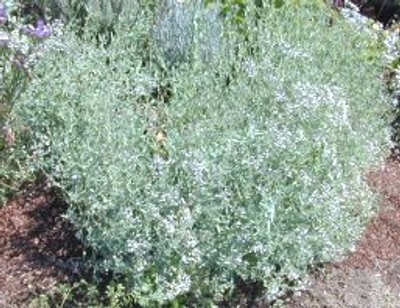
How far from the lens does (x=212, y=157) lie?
3.92 metres

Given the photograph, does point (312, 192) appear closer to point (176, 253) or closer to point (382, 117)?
point (176, 253)

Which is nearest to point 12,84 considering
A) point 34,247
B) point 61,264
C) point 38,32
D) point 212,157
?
point 38,32

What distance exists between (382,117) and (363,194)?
1.10 metres

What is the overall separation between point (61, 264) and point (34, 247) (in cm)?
20

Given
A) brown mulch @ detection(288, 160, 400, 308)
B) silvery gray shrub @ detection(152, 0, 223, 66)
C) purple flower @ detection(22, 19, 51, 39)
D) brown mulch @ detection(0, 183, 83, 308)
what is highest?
purple flower @ detection(22, 19, 51, 39)

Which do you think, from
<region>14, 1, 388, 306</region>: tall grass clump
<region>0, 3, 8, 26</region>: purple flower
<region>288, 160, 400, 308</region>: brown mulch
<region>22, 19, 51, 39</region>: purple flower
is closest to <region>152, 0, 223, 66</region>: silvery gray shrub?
<region>14, 1, 388, 306</region>: tall grass clump

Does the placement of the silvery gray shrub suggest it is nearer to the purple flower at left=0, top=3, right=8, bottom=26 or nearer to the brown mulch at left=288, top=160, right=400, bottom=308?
the purple flower at left=0, top=3, right=8, bottom=26

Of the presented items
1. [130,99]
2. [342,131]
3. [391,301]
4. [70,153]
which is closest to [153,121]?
[130,99]

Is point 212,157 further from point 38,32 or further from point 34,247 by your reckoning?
point 38,32

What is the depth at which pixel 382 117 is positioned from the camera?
5.30 meters

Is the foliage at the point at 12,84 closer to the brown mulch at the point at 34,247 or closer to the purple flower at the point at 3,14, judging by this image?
the purple flower at the point at 3,14

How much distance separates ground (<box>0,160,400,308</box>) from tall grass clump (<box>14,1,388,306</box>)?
0.56ft

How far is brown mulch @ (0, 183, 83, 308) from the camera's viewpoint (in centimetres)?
397

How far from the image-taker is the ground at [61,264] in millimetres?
4012
